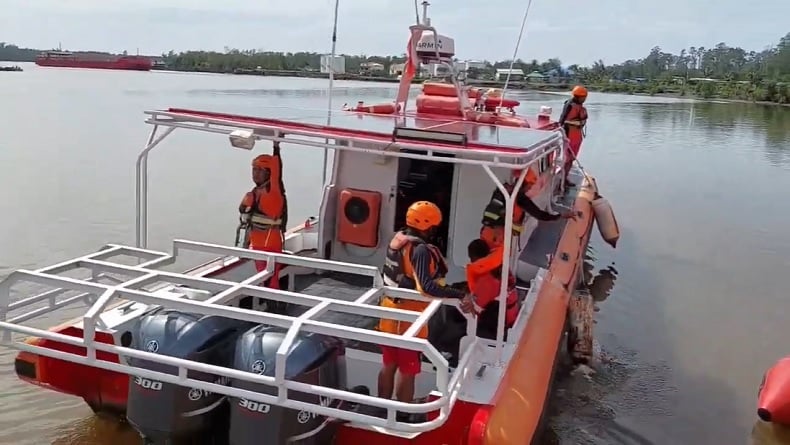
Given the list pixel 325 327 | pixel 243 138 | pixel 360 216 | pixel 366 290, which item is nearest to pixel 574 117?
pixel 360 216

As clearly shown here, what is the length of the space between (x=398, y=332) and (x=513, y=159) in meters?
1.20

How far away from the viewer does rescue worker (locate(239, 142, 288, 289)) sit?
587 centimetres

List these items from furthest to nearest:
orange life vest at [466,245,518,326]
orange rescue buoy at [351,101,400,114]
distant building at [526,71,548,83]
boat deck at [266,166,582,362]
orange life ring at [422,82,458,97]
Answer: distant building at [526,71,548,83]
orange life ring at [422,82,458,97]
orange rescue buoy at [351,101,400,114]
boat deck at [266,166,582,362]
orange life vest at [466,245,518,326]

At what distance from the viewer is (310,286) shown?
6.12 meters

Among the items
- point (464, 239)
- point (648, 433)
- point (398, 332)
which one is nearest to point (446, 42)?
point (464, 239)

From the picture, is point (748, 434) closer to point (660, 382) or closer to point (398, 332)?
point (660, 382)

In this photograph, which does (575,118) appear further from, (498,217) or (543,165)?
(498,217)

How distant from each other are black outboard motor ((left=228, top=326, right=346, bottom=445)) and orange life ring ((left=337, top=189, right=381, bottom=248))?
2519mm

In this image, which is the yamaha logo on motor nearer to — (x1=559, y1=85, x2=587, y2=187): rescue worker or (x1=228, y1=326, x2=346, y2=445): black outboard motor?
(x1=228, y1=326, x2=346, y2=445): black outboard motor

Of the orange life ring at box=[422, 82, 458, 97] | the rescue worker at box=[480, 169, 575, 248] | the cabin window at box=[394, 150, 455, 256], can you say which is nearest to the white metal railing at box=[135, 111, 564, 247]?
the rescue worker at box=[480, 169, 575, 248]

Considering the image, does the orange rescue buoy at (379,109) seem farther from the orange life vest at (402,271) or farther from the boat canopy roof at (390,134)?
the orange life vest at (402,271)

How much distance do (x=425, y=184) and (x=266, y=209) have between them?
155 centimetres

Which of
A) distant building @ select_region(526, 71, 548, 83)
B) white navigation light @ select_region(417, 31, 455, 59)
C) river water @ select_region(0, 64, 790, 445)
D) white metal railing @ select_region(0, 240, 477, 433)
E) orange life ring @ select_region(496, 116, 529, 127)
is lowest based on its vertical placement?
river water @ select_region(0, 64, 790, 445)

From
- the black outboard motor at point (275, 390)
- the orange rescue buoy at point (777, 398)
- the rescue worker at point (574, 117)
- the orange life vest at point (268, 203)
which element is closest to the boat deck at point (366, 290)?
the orange life vest at point (268, 203)
